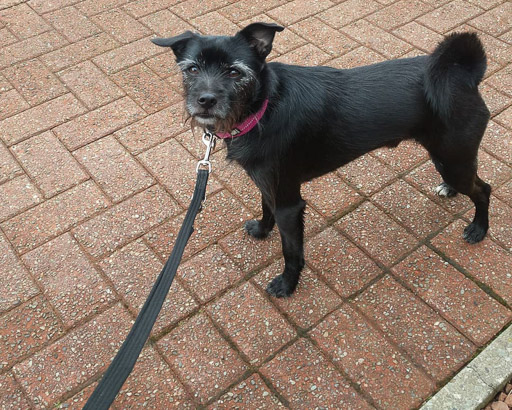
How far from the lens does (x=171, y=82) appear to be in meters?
4.95

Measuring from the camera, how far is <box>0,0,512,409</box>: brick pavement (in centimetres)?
288

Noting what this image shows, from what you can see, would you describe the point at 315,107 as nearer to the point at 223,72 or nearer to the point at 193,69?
the point at 223,72

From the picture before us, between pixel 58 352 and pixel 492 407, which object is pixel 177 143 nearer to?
pixel 58 352

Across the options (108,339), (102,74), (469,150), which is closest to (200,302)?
(108,339)

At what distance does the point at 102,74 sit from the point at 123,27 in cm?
96

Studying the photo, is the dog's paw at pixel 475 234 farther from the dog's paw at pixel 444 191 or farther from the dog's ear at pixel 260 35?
the dog's ear at pixel 260 35

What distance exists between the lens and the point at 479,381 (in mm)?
2744

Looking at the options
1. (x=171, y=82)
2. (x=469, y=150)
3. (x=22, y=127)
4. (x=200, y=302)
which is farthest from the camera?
(x=171, y=82)

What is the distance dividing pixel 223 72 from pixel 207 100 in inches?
8.3

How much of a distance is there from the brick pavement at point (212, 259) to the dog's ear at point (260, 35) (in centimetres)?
152

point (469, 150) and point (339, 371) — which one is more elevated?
point (469, 150)

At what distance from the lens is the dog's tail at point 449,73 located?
9.24 feet

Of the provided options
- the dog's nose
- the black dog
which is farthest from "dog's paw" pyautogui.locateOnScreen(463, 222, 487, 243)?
the dog's nose

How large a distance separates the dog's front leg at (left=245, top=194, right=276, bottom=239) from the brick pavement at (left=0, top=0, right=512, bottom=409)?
3.4 inches
